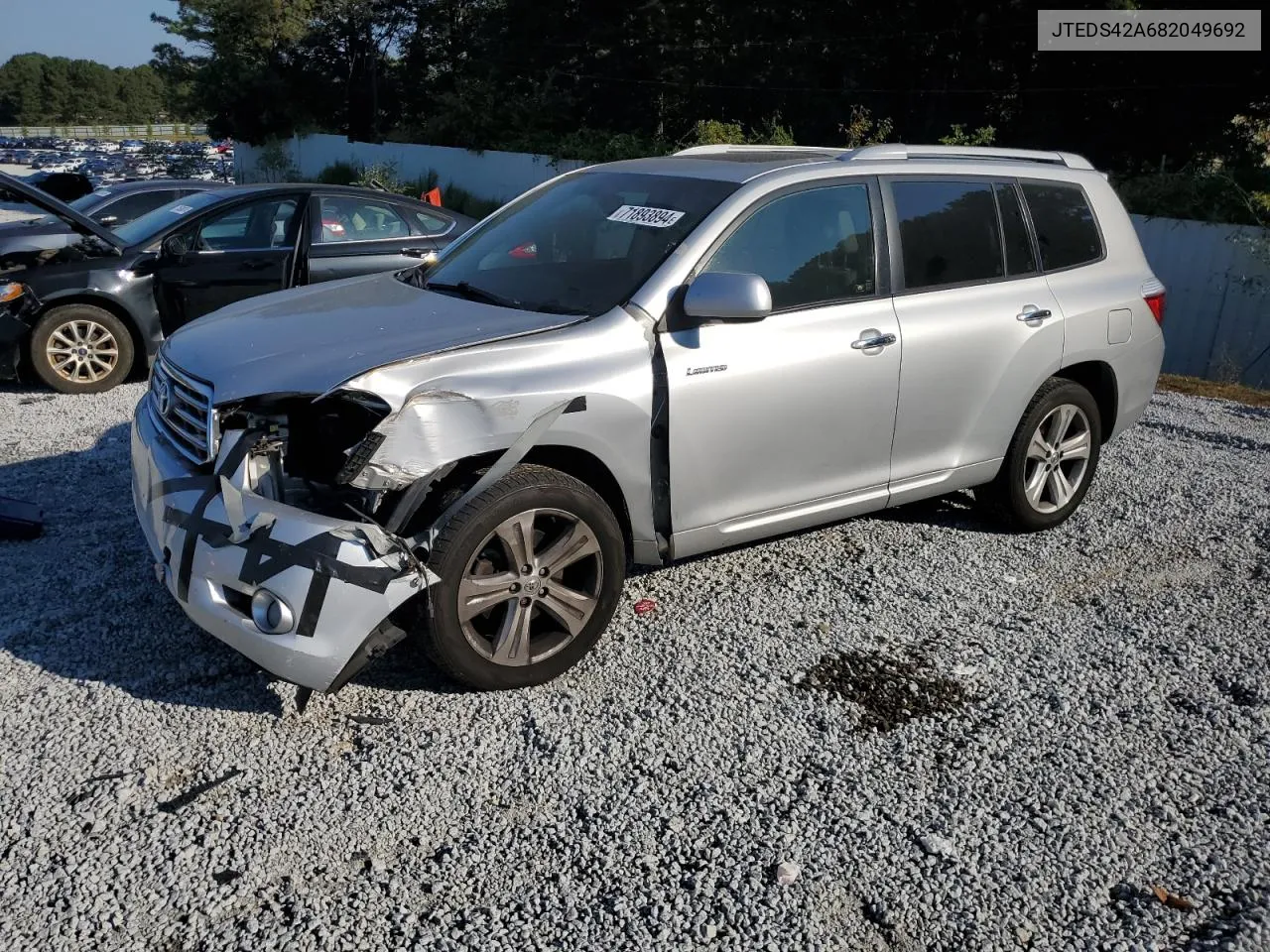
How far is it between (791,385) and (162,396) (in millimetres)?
2438

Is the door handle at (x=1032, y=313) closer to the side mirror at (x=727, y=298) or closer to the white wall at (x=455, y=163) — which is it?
the side mirror at (x=727, y=298)

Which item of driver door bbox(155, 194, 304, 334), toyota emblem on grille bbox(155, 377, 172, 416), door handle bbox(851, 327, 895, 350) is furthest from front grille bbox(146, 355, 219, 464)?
driver door bbox(155, 194, 304, 334)

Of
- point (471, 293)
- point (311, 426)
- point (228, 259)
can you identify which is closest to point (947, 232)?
point (471, 293)

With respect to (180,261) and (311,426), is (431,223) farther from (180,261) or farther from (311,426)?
(311,426)

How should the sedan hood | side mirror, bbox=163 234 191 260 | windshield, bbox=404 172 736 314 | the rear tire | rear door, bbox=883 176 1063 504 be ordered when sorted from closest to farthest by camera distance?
1. windshield, bbox=404 172 736 314
2. rear door, bbox=883 176 1063 504
3. the rear tire
4. the sedan hood
5. side mirror, bbox=163 234 191 260

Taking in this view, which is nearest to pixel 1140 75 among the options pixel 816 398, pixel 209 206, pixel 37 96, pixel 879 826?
pixel 209 206

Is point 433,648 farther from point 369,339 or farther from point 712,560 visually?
point 712,560

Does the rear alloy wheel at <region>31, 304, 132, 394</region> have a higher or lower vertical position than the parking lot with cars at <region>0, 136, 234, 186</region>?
lower

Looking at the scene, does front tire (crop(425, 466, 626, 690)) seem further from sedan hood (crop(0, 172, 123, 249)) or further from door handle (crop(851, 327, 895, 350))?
sedan hood (crop(0, 172, 123, 249))

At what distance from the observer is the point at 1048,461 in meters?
5.61

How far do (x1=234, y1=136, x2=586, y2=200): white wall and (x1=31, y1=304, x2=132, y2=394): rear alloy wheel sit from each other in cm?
2036

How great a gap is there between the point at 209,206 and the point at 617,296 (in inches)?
224

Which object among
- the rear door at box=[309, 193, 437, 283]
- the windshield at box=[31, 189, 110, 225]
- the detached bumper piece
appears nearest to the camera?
the detached bumper piece

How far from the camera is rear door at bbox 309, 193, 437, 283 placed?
8.77 meters
